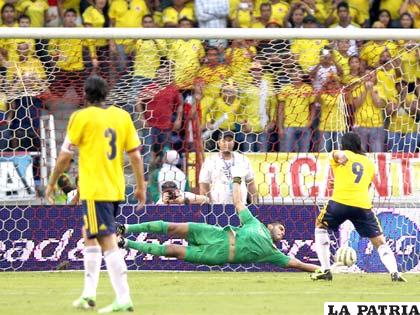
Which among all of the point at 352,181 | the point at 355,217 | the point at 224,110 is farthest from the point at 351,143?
the point at 224,110

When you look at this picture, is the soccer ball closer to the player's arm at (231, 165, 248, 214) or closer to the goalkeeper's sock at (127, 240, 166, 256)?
Answer: the player's arm at (231, 165, 248, 214)

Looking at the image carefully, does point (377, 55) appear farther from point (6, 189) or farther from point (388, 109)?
point (6, 189)

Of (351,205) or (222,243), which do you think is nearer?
(351,205)

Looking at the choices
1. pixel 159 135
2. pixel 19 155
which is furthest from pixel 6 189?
pixel 159 135

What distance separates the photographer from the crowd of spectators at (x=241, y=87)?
52.7ft

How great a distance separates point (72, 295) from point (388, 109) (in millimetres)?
6706

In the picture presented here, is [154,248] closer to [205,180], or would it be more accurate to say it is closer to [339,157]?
[205,180]

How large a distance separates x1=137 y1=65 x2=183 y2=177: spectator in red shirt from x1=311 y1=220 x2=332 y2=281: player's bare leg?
118 inches

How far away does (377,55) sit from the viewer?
16766mm

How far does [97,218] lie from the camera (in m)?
10.2

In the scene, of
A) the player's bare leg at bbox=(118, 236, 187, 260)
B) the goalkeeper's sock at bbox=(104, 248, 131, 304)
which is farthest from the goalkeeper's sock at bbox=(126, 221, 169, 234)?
the goalkeeper's sock at bbox=(104, 248, 131, 304)

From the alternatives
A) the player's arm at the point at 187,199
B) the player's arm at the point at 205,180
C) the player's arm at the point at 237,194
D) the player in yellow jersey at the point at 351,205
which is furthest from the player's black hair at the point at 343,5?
the player in yellow jersey at the point at 351,205

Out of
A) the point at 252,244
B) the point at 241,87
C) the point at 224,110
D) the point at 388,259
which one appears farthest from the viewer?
the point at 224,110

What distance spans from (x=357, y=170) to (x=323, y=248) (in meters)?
1.02
